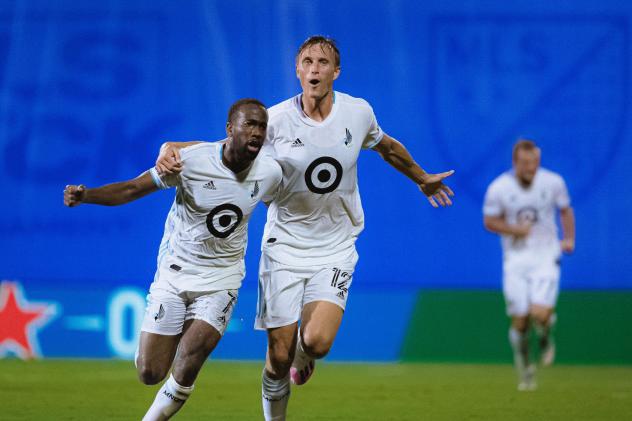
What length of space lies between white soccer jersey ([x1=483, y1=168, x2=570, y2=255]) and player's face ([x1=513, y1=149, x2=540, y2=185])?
121 millimetres

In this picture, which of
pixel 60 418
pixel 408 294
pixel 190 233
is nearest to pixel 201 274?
pixel 190 233

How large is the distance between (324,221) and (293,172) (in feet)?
1.44

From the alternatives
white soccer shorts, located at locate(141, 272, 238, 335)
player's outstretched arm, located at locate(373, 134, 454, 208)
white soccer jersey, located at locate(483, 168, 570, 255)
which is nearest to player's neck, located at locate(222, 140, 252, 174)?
white soccer shorts, located at locate(141, 272, 238, 335)

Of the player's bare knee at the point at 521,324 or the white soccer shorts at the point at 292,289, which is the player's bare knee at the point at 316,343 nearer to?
the white soccer shorts at the point at 292,289

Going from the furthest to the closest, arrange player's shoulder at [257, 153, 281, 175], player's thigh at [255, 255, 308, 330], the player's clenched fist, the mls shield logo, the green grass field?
1. the mls shield logo
2. the green grass field
3. player's thigh at [255, 255, 308, 330]
4. player's shoulder at [257, 153, 281, 175]
5. the player's clenched fist

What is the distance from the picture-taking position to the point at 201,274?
697 cm

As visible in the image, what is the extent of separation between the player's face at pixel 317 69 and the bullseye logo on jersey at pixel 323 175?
451mm

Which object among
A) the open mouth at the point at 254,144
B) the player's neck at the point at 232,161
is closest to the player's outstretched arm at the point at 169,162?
the player's neck at the point at 232,161

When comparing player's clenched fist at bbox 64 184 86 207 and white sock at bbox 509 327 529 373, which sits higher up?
player's clenched fist at bbox 64 184 86 207

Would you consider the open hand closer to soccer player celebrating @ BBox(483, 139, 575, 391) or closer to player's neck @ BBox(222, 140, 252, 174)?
player's neck @ BBox(222, 140, 252, 174)

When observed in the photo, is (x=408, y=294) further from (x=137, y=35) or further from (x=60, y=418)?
(x=60, y=418)

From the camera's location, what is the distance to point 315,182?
7.33 m

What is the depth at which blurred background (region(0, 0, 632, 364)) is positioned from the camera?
46.5ft

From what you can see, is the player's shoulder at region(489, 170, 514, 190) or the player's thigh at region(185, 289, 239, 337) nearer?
the player's thigh at region(185, 289, 239, 337)
